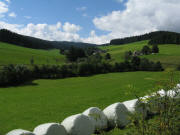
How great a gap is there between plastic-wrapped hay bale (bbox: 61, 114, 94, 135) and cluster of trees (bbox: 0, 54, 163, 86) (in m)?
35.8

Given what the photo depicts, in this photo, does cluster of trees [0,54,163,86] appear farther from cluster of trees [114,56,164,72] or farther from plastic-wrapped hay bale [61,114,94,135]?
plastic-wrapped hay bale [61,114,94,135]

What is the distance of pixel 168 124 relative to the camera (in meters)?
2.22

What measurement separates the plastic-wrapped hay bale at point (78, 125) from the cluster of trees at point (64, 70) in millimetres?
35815

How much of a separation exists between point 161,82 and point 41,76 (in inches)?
2287

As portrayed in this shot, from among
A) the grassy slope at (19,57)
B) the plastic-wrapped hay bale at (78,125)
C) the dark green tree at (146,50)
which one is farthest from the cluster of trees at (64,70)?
the plastic-wrapped hay bale at (78,125)

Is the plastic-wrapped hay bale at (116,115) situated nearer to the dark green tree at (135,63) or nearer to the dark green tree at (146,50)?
the dark green tree at (135,63)

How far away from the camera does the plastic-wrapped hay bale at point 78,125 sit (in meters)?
8.10

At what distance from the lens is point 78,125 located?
8.16 m

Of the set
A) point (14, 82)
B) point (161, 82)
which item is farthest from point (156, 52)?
point (161, 82)

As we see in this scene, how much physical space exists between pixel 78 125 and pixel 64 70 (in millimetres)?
52798

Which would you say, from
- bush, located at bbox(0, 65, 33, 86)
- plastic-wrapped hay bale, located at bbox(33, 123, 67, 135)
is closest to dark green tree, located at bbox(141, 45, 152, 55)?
bush, located at bbox(0, 65, 33, 86)

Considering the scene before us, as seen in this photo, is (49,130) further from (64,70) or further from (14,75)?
(64,70)

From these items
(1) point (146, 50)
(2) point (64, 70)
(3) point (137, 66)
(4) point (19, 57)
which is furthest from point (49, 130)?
(1) point (146, 50)

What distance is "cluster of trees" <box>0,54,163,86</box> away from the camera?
158ft
